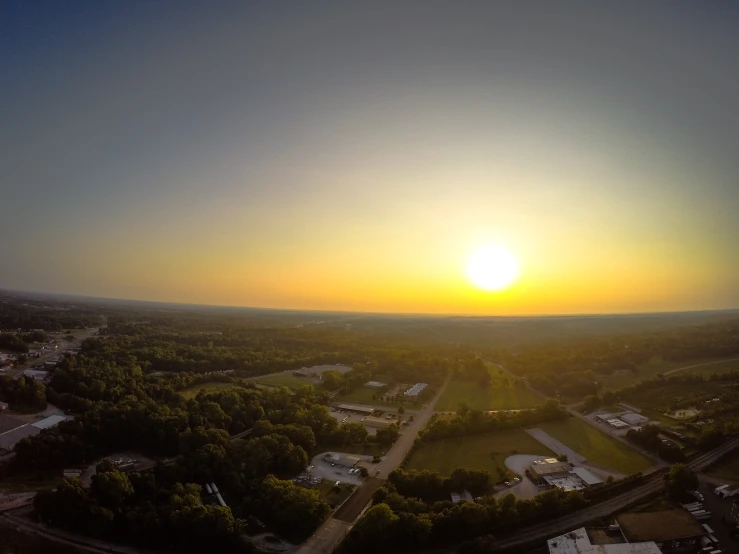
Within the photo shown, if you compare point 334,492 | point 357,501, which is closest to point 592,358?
point 357,501

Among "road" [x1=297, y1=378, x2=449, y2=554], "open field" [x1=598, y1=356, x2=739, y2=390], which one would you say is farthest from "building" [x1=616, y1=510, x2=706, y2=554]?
"open field" [x1=598, y1=356, x2=739, y2=390]

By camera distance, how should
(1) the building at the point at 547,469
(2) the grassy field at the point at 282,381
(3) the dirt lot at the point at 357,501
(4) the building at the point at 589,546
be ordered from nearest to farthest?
(4) the building at the point at 589,546, (3) the dirt lot at the point at 357,501, (1) the building at the point at 547,469, (2) the grassy field at the point at 282,381

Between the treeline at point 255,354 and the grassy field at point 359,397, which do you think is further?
the treeline at point 255,354

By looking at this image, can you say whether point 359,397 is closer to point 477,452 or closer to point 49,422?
point 477,452

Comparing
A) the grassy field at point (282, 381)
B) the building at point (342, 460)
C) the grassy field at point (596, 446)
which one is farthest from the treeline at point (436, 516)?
the grassy field at point (282, 381)

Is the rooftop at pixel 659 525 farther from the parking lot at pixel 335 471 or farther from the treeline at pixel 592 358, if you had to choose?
the treeline at pixel 592 358

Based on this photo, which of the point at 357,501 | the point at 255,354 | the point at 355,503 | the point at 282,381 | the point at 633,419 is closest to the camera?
the point at 355,503

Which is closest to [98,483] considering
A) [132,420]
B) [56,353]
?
[132,420]
